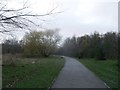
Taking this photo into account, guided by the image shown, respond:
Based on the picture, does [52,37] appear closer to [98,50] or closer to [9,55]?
[98,50]

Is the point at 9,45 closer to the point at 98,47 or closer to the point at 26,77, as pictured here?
the point at 26,77

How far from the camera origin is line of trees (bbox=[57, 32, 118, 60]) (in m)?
67.9

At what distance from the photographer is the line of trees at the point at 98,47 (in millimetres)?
67875

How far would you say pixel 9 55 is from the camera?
3062 cm

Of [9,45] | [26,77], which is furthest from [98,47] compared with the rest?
[26,77]

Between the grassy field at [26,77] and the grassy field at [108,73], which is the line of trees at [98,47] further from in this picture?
the grassy field at [26,77]

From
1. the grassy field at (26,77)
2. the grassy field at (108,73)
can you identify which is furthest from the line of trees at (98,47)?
the grassy field at (26,77)

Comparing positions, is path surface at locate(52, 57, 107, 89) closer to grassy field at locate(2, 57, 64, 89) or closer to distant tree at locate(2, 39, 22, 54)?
grassy field at locate(2, 57, 64, 89)

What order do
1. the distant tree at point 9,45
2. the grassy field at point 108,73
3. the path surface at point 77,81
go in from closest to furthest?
the distant tree at point 9,45 < the path surface at point 77,81 < the grassy field at point 108,73

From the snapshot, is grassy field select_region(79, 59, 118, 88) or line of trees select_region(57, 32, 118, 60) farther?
line of trees select_region(57, 32, 118, 60)

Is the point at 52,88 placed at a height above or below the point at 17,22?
below

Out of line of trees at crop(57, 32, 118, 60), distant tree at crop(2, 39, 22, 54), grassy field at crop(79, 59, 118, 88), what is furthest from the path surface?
line of trees at crop(57, 32, 118, 60)

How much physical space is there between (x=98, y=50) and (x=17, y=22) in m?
63.5

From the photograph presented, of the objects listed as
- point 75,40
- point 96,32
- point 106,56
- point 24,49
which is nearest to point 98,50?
point 106,56
